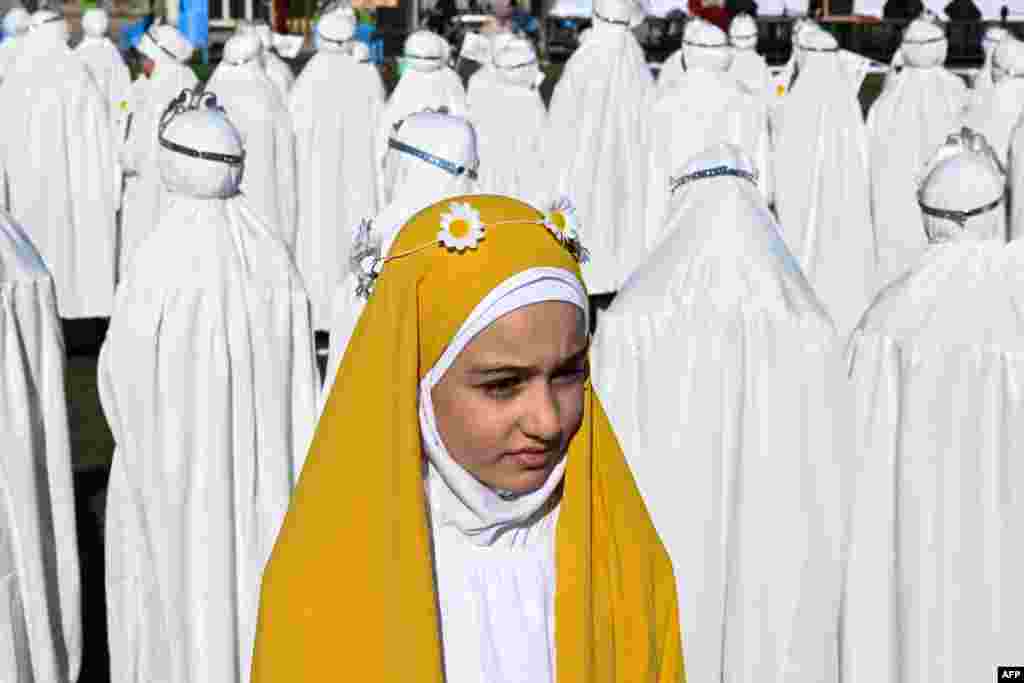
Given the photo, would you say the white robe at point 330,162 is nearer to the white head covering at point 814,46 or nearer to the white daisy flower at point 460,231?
the white head covering at point 814,46

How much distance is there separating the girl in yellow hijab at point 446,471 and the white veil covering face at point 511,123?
1109 centimetres

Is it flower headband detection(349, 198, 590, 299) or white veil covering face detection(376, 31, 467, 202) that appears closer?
flower headband detection(349, 198, 590, 299)

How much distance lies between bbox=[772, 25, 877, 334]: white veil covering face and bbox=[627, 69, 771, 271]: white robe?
1.71 ft

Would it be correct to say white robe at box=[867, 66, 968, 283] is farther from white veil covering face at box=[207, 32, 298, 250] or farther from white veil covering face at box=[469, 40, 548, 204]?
white veil covering face at box=[207, 32, 298, 250]

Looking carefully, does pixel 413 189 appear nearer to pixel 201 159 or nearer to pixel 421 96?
pixel 201 159

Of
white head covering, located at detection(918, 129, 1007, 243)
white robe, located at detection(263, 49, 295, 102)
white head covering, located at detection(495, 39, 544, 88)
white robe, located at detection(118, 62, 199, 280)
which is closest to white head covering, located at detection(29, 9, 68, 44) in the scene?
white robe, located at detection(118, 62, 199, 280)

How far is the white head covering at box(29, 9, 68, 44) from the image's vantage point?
12.5m

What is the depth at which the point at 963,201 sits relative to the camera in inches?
211

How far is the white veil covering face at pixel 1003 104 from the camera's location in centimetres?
1201

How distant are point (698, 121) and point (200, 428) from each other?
7.00 metres

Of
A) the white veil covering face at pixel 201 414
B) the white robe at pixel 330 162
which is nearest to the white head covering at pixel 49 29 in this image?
the white robe at pixel 330 162

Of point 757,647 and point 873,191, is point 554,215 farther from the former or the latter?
point 873,191

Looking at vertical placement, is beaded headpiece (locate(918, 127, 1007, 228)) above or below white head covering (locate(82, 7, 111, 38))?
below

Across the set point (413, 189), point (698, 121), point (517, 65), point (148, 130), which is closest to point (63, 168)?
point (148, 130)
